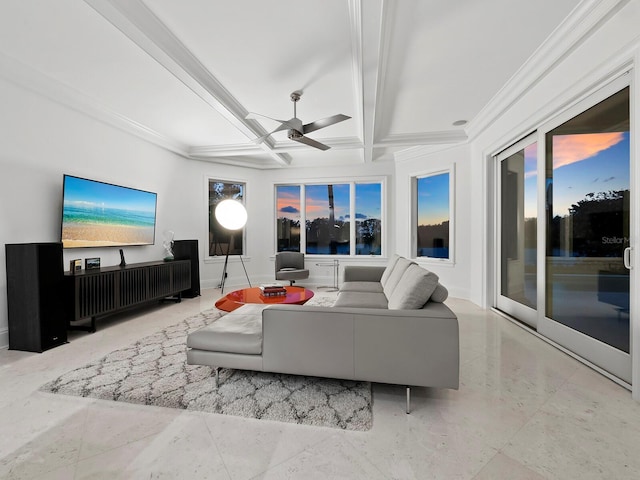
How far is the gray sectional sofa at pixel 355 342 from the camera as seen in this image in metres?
1.67

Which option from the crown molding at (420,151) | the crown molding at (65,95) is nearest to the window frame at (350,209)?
the crown molding at (420,151)

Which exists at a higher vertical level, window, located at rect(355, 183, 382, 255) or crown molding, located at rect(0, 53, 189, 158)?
crown molding, located at rect(0, 53, 189, 158)

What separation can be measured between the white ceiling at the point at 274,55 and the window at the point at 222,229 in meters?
2.03

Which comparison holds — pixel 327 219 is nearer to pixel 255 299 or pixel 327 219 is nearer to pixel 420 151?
pixel 420 151

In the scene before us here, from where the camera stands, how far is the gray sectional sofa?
1.67 metres

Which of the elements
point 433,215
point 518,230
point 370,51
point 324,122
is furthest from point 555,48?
point 433,215

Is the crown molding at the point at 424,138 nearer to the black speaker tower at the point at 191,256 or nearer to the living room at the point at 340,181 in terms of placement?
the living room at the point at 340,181

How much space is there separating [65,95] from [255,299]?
10.3 feet

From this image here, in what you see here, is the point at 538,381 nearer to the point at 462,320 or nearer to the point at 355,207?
the point at 462,320

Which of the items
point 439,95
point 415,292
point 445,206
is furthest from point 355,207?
point 415,292

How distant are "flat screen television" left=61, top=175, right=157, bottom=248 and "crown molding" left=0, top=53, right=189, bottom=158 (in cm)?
84

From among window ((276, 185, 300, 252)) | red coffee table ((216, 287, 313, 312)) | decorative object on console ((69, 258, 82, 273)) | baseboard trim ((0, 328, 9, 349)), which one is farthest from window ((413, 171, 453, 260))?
baseboard trim ((0, 328, 9, 349))

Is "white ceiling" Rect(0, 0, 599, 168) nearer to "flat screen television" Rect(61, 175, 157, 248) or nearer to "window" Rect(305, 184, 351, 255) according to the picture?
"flat screen television" Rect(61, 175, 157, 248)

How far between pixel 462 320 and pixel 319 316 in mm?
2617
